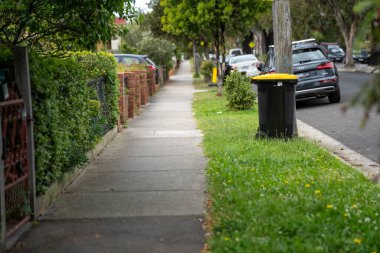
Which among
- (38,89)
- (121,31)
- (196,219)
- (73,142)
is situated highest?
(121,31)

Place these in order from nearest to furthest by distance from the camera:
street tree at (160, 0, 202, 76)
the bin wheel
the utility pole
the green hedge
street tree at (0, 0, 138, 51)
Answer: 1. the green hedge
2. street tree at (0, 0, 138, 51)
3. the bin wheel
4. the utility pole
5. street tree at (160, 0, 202, 76)

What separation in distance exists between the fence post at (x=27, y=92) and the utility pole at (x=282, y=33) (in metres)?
6.69

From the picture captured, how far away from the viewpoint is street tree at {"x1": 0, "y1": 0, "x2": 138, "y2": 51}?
827 cm

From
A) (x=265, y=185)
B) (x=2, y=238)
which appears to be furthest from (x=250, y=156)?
(x=2, y=238)

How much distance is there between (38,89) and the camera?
6062 mm

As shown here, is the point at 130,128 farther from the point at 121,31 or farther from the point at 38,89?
the point at 38,89

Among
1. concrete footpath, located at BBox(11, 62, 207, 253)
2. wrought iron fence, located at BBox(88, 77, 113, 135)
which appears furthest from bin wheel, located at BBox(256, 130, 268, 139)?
wrought iron fence, located at BBox(88, 77, 113, 135)

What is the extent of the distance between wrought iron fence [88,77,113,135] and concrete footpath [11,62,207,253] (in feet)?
1.72

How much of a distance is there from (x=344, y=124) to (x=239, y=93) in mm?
4325

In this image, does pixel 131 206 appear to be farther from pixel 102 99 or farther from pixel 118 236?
pixel 102 99

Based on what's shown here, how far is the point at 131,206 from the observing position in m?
6.39

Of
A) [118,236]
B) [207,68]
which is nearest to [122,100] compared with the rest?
[118,236]

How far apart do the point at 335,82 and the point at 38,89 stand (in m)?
11.8

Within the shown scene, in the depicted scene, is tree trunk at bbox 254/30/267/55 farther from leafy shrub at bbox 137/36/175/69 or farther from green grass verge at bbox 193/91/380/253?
green grass verge at bbox 193/91/380/253
